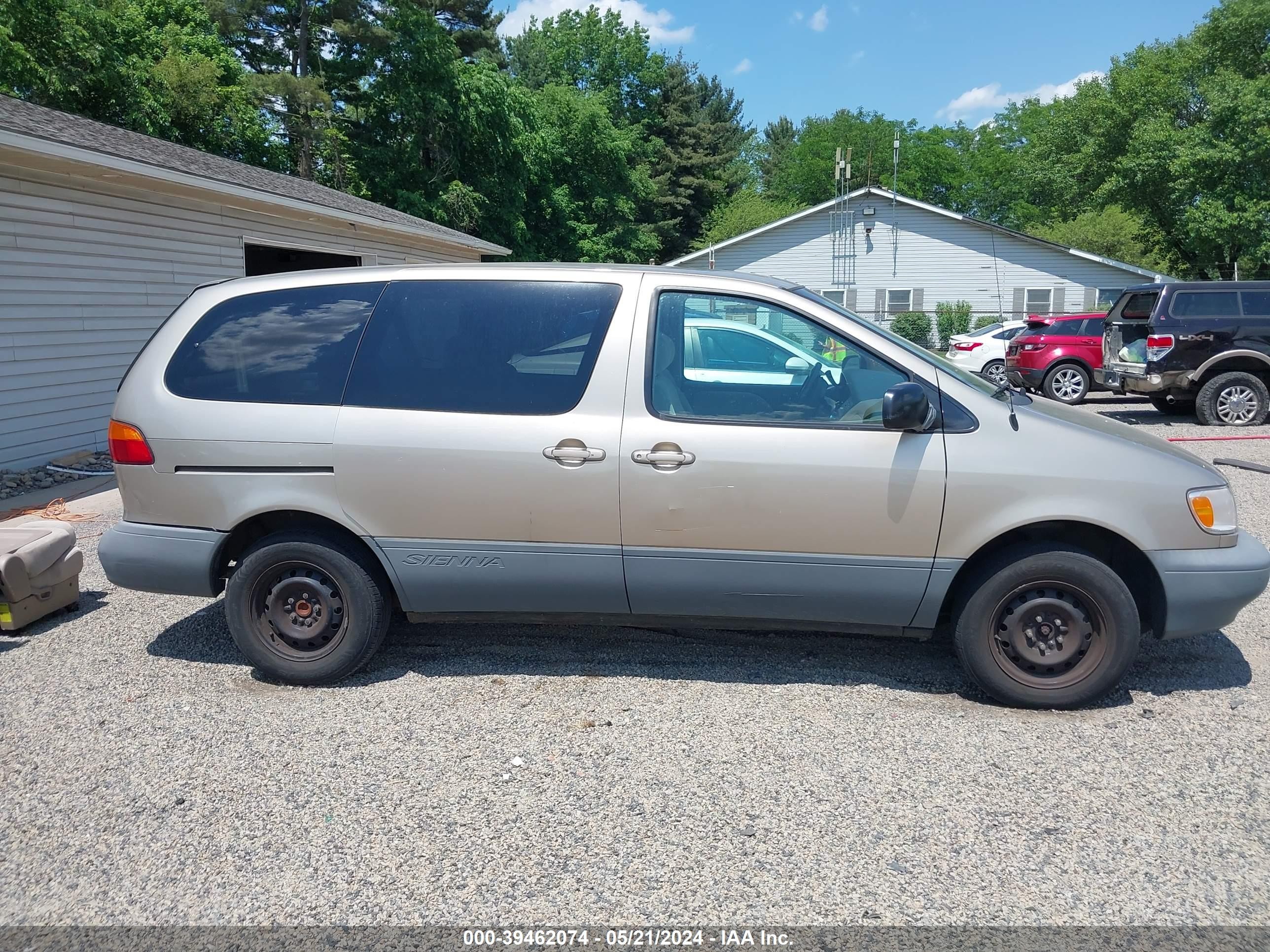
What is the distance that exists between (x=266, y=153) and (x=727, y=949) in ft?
104

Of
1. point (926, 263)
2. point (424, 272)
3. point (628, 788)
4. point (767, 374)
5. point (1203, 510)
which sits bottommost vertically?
point (628, 788)

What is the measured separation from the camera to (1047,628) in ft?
12.7

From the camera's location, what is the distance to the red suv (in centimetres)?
1568

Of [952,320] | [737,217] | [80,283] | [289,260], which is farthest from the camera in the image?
[737,217]

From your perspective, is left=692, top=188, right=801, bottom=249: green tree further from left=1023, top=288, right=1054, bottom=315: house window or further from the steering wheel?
the steering wheel

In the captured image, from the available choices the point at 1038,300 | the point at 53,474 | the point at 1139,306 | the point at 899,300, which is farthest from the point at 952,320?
the point at 53,474

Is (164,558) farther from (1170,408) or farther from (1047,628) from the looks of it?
(1170,408)

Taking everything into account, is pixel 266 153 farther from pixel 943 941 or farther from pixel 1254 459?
pixel 943 941

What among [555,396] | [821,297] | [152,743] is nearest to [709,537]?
[555,396]

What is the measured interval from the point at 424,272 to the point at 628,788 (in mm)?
2516

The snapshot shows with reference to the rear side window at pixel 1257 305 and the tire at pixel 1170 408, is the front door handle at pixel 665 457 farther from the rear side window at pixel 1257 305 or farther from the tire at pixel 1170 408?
the tire at pixel 1170 408

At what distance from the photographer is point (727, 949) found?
2.52 meters

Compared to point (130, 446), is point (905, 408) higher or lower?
higher

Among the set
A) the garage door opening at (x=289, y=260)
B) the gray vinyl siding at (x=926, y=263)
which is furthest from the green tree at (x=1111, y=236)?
the garage door opening at (x=289, y=260)
